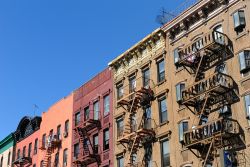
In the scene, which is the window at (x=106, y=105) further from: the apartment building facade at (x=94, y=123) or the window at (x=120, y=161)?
the window at (x=120, y=161)

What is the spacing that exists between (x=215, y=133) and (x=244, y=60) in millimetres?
5294

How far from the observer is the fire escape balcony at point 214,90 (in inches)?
1268

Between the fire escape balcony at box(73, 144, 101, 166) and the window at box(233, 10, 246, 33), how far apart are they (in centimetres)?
1861

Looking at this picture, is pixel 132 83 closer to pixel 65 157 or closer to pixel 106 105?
pixel 106 105

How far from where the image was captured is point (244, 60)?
105ft

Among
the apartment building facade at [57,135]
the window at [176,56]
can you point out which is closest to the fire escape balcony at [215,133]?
the window at [176,56]

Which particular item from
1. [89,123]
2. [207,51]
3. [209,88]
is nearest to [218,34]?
[207,51]

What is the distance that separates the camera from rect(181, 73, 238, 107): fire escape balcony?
32.2 m

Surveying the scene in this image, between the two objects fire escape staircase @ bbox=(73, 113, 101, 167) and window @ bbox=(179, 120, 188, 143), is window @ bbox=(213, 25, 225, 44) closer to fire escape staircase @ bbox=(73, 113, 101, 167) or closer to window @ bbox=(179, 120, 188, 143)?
window @ bbox=(179, 120, 188, 143)

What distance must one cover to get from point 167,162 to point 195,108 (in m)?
5.12

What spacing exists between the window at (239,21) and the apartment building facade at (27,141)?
32.3 meters

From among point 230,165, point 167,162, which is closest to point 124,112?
point 167,162

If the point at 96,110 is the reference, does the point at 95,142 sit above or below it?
below

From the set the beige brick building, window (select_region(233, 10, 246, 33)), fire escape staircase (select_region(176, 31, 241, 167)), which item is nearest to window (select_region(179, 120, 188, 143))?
the beige brick building
